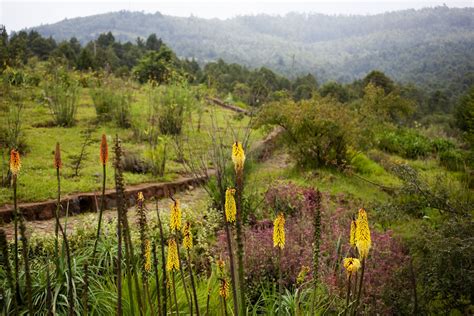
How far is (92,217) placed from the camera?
5.32 metres

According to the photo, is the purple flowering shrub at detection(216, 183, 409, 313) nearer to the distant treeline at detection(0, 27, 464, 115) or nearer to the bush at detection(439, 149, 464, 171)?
the bush at detection(439, 149, 464, 171)

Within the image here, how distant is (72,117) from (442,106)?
45047 millimetres

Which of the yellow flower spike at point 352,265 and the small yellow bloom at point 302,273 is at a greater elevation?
the yellow flower spike at point 352,265

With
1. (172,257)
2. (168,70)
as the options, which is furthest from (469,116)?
(172,257)

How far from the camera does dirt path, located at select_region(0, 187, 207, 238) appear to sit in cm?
538

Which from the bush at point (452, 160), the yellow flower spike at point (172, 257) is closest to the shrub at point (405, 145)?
the bush at point (452, 160)

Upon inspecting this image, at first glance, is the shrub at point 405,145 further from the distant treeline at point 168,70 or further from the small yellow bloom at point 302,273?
the small yellow bloom at point 302,273

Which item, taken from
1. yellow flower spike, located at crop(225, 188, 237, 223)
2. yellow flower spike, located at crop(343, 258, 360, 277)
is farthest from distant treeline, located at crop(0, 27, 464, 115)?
yellow flower spike, located at crop(343, 258, 360, 277)

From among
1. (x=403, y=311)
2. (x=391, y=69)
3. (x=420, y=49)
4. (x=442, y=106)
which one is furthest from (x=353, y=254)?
(x=420, y=49)

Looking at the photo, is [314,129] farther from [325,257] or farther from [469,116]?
[469,116]

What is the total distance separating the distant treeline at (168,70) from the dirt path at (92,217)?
7.45 meters

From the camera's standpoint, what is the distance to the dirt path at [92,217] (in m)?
5.38

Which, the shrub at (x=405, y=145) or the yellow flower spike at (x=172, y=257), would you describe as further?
the shrub at (x=405, y=145)

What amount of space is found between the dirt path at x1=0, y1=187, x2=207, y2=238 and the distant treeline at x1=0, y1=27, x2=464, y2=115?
293 inches
